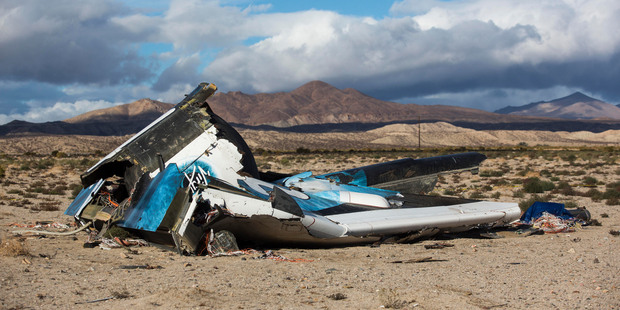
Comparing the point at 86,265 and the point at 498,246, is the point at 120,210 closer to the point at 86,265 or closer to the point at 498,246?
the point at 86,265

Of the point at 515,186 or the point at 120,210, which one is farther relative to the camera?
the point at 515,186

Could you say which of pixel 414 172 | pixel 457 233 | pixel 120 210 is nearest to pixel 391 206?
pixel 457 233


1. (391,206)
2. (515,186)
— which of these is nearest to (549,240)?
(391,206)

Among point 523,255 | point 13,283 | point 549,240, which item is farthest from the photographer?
point 549,240

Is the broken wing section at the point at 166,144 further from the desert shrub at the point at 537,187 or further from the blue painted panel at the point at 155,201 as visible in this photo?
the desert shrub at the point at 537,187

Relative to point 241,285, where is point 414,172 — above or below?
above

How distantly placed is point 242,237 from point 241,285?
263 centimetres

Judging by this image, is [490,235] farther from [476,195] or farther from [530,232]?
[476,195]

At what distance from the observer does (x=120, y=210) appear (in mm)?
10570

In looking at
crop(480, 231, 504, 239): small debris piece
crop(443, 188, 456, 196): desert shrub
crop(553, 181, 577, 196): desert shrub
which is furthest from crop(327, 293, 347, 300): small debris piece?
crop(553, 181, 577, 196): desert shrub

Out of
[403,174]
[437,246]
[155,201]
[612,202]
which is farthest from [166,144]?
[612,202]

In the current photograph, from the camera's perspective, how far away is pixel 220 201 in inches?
353

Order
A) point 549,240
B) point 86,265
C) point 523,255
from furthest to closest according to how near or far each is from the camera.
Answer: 1. point 549,240
2. point 523,255
3. point 86,265

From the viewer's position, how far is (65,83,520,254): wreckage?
9039mm
